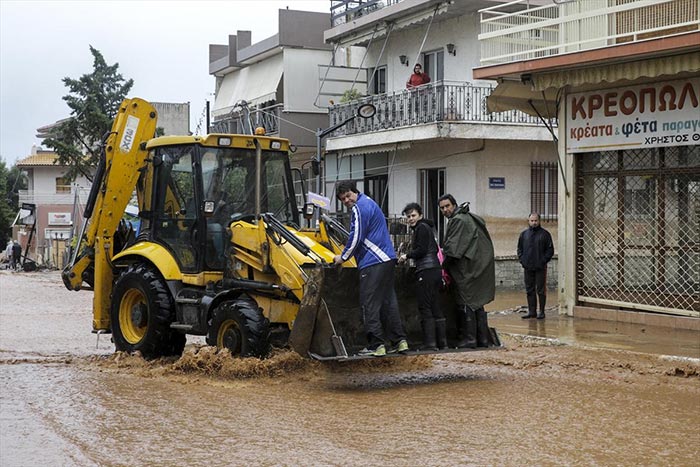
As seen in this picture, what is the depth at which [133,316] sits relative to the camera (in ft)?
40.8

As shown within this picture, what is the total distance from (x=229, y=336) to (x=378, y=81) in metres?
19.8

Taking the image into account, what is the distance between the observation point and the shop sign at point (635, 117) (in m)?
14.9

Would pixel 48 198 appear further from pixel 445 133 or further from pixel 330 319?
pixel 330 319

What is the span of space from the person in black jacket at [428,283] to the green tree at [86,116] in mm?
37040

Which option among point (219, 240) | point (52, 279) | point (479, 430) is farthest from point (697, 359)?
point (52, 279)

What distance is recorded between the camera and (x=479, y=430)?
26.7ft

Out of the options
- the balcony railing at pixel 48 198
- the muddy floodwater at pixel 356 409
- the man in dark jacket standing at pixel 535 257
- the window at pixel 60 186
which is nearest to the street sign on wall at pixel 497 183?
the man in dark jacket standing at pixel 535 257

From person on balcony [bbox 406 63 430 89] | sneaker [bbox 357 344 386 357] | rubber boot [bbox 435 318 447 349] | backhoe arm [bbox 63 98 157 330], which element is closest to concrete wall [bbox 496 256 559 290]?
person on balcony [bbox 406 63 430 89]

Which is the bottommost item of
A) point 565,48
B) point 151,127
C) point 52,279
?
point 52,279

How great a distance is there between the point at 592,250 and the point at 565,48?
3.45m

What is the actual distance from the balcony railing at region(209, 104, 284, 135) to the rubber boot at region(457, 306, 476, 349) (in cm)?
1890

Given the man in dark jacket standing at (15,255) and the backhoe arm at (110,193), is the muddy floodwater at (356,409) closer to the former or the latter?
the backhoe arm at (110,193)

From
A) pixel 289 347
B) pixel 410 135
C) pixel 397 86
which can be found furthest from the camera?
pixel 397 86

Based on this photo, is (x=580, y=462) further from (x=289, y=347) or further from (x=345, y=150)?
(x=345, y=150)
